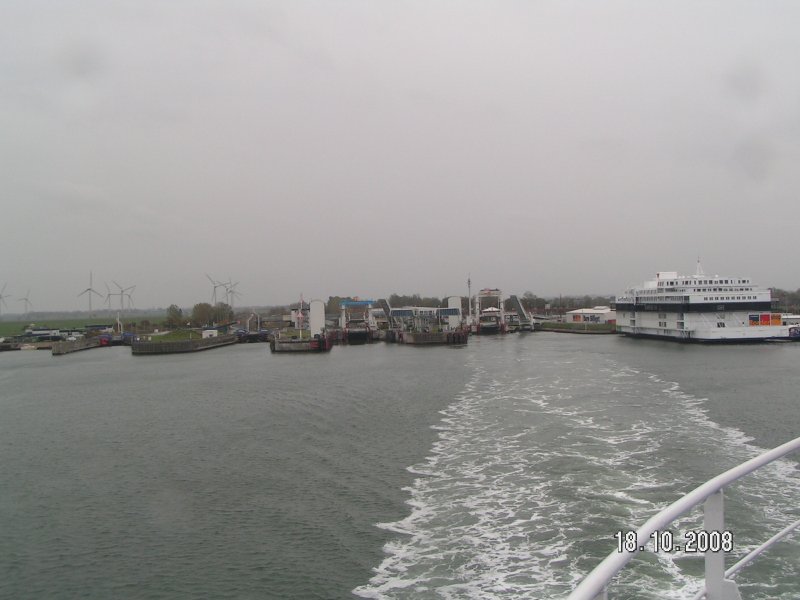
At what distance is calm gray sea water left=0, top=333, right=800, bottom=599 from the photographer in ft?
15.5

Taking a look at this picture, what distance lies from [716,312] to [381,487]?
1019 inches

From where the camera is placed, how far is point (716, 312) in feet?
90.1

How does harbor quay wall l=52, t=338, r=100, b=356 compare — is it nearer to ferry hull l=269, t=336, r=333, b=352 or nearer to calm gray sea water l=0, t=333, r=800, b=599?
ferry hull l=269, t=336, r=333, b=352

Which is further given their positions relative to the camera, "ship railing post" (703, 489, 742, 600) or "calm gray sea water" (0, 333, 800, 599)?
"calm gray sea water" (0, 333, 800, 599)

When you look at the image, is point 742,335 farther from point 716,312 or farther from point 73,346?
point 73,346

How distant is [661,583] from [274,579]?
307 cm

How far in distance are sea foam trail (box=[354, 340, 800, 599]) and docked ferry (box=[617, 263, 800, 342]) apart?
58.9ft

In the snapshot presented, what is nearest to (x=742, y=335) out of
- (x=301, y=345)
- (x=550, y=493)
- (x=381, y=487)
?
(x=301, y=345)

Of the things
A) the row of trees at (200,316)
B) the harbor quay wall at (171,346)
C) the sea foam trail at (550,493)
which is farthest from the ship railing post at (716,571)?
the row of trees at (200,316)

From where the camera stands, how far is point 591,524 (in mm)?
5344

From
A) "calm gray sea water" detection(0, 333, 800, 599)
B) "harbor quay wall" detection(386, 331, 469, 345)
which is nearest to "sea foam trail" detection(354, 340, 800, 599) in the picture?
"calm gray sea water" detection(0, 333, 800, 599)

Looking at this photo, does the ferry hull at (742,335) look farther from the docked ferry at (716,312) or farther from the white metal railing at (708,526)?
the white metal railing at (708,526)

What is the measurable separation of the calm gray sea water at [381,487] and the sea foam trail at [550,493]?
0.03 m

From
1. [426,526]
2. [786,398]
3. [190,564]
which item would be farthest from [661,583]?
[786,398]
